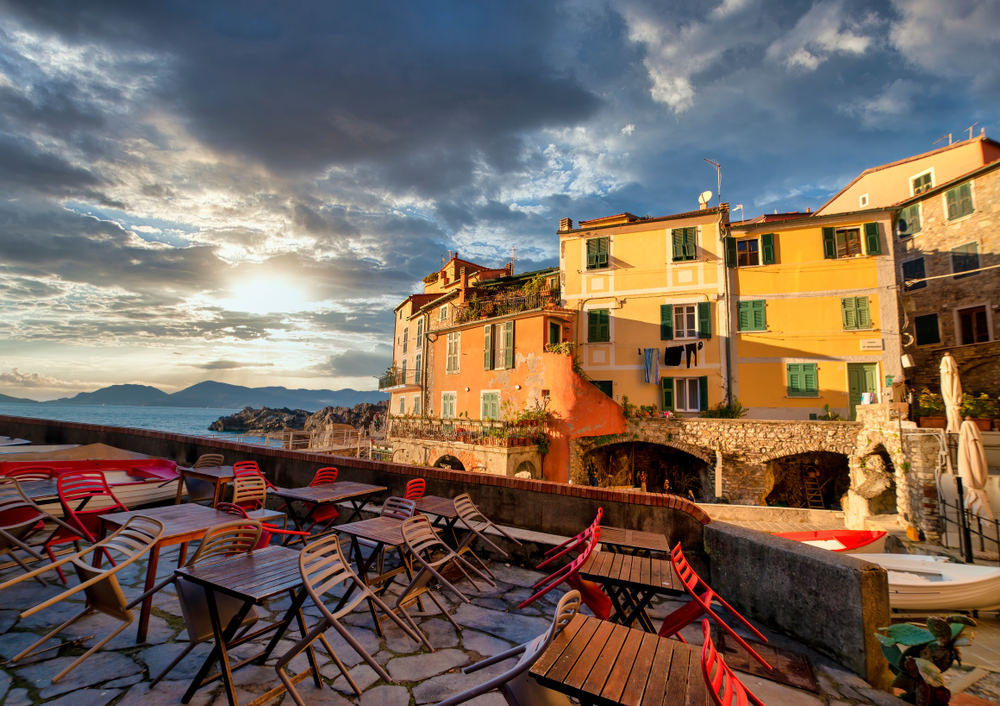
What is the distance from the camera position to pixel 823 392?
18406 millimetres

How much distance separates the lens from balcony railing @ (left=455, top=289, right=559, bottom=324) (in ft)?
71.7

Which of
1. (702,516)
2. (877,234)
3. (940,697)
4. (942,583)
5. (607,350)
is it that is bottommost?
(942,583)

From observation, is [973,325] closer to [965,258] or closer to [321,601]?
Result: [965,258]

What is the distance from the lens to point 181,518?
397 centimetres

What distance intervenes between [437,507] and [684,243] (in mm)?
18659

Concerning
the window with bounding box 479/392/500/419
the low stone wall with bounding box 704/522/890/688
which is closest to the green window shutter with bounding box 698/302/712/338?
the window with bounding box 479/392/500/419

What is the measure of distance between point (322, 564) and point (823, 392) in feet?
67.6

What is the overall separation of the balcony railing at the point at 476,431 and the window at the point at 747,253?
423 inches

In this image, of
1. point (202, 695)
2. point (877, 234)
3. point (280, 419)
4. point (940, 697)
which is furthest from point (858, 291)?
point (280, 419)

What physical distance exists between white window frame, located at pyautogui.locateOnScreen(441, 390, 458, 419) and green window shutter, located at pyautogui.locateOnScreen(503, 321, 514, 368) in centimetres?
402

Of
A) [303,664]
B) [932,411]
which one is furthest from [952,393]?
[303,664]

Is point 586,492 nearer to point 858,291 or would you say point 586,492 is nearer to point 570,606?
point 570,606

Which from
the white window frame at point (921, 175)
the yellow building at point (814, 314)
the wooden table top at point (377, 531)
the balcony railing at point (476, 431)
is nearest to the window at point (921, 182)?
the white window frame at point (921, 175)

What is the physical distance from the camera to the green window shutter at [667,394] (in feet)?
64.8
